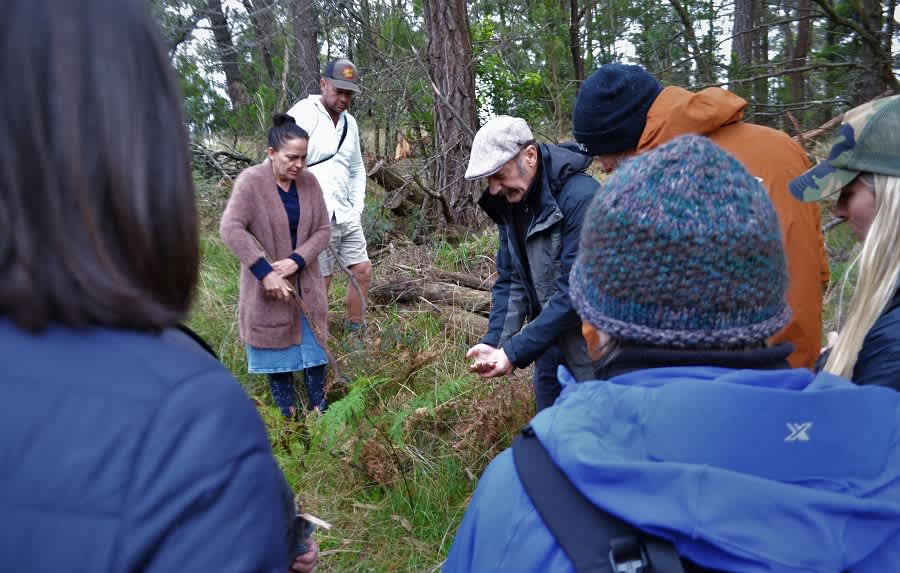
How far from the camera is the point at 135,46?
Result: 937 millimetres

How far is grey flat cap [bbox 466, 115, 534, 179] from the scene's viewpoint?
10.9 ft

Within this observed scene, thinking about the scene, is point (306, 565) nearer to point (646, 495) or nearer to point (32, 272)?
point (646, 495)

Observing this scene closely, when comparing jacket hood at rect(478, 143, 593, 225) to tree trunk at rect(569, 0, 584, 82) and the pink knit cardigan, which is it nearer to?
the pink knit cardigan

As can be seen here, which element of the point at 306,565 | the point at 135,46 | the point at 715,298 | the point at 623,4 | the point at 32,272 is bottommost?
the point at 306,565

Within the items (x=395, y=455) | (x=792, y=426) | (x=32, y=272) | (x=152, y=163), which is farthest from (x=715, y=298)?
(x=395, y=455)

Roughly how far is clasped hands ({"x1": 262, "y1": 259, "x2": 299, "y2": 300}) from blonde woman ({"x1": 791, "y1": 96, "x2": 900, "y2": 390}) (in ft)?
10.5

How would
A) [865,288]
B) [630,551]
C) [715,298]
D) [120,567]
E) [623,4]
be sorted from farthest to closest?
[623,4], [865,288], [715,298], [630,551], [120,567]

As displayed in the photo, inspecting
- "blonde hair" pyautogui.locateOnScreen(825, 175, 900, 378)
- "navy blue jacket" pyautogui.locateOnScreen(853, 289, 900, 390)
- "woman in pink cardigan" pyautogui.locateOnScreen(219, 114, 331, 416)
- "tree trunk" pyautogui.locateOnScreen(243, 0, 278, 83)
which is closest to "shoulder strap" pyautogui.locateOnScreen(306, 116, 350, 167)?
"woman in pink cardigan" pyautogui.locateOnScreen(219, 114, 331, 416)

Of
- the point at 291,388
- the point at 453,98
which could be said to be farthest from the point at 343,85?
the point at 291,388

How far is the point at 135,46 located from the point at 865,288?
180 centimetres

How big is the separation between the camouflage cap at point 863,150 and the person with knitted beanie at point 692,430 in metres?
0.92

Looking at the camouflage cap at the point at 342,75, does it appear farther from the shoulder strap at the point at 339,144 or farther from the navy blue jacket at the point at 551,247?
the navy blue jacket at the point at 551,247

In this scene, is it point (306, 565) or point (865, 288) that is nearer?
point (306, 565)

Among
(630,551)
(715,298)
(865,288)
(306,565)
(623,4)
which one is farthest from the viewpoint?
(623,4)
